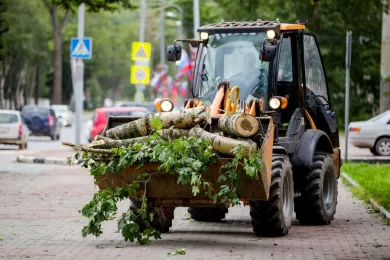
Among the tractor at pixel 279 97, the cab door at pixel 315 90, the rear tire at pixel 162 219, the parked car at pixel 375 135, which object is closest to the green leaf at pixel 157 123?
the tractor at pixel 279 97

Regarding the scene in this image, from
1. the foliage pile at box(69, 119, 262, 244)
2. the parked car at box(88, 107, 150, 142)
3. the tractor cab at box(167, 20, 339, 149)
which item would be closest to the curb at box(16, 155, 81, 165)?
the parked car at box(88, 107, 150, 142)

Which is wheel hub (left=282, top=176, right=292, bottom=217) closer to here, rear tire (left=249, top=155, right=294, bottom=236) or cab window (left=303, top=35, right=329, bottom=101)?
rear tire (left=249, top=155, right=294, bottom=236)

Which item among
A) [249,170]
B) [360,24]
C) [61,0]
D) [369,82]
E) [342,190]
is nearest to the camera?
[249,170]

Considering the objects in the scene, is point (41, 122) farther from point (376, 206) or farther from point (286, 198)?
point (286, 198)

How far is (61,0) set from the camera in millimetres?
28797

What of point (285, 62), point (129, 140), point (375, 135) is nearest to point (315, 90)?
point (285, 62)

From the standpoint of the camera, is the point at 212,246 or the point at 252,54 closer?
the point at 212,246

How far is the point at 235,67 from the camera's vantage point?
1544 centimetres

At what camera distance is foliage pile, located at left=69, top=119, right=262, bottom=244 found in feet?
41.2

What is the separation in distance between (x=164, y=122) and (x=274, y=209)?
164 centimetres

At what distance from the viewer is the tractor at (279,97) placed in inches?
571

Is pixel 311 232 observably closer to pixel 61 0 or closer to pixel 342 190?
pixel 342 190

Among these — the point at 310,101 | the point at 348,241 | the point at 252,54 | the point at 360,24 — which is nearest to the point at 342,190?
the point at 310,101

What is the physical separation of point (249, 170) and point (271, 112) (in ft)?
9.40
